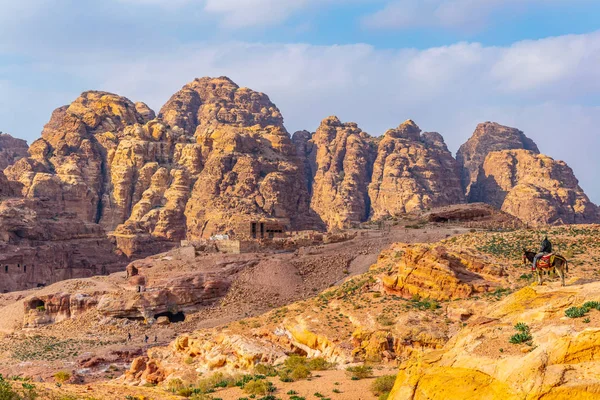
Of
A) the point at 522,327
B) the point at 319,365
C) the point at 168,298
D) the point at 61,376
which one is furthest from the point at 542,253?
the point at 168,298

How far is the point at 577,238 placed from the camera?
4316 cm

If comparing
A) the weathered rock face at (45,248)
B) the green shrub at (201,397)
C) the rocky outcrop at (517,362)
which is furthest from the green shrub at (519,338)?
the weathered rock face at (45,248)

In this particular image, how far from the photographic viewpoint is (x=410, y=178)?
451 ft

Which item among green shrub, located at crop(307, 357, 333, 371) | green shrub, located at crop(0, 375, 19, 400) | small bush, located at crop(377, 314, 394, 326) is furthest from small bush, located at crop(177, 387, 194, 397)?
small bush, located at crop(377, 314, 394, 326)

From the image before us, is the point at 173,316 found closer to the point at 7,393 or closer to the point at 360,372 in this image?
the point at 360,372

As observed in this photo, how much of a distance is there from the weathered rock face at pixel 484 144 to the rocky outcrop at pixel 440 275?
129m

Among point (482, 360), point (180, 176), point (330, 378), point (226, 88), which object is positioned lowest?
point (330, 378)

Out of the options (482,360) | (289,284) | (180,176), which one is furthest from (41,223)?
(482,360)

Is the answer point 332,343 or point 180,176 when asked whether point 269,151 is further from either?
point 332,343

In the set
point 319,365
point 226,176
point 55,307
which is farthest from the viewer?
point 226,176

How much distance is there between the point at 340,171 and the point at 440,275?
114 meters

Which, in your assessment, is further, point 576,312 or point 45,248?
point 45,248

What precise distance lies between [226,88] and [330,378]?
486 ft

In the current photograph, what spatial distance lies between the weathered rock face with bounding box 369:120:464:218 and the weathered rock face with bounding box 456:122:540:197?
18.1 m
